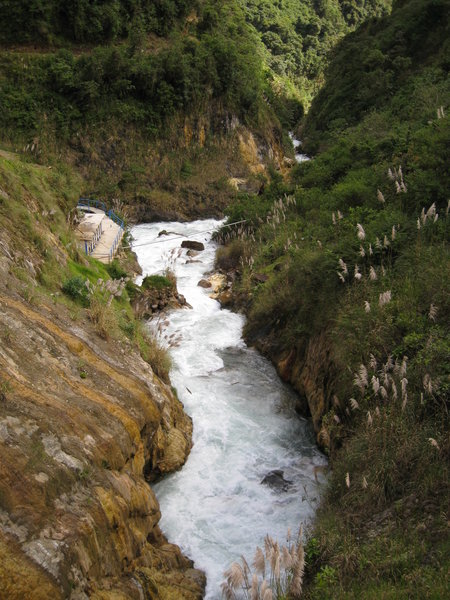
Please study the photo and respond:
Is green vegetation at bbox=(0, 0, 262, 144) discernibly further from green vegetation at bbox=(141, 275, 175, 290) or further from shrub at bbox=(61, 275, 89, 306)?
shrub at bbox=(61, 275, 89, 306)

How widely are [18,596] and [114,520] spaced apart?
133 cm

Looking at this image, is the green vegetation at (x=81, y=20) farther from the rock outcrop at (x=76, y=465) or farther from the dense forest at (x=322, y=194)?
the rock outcrop at (x=76, y=465)

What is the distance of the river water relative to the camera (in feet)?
21.6

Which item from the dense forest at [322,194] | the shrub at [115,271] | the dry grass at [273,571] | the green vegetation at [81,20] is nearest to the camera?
the dry grass at [273,571]

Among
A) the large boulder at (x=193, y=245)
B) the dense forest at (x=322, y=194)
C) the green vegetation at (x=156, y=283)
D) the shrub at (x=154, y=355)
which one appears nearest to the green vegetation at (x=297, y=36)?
the dense forest at (x=322, y=194)

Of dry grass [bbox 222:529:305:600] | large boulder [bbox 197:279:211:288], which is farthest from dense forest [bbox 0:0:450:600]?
large boulder [bbox 197:279:211:288]

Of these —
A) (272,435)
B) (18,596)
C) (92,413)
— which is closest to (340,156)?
(272,435)

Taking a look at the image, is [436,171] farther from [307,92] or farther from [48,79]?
[307,92]

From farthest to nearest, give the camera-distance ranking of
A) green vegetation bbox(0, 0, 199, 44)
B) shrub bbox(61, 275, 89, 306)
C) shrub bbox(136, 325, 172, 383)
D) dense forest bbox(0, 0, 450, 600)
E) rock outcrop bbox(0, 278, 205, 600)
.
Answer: green vegetation bbox(0, 0, 199, 44), shrub bbox(136, 325, 172, 383), shrub bbox(61, 275, 89, 306), dense forest bbox(0, 0, 450, 600), rock outcrop bbox(0, 278, 205, 600)

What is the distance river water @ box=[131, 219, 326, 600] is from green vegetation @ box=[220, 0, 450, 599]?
0.68 meters

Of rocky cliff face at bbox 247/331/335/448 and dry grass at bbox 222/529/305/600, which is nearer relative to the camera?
dry grass at bbox 222/529/305/600

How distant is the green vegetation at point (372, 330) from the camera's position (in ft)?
15.6

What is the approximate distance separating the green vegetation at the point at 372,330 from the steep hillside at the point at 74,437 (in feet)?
6.18

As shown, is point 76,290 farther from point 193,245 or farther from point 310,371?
point 193,245
